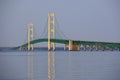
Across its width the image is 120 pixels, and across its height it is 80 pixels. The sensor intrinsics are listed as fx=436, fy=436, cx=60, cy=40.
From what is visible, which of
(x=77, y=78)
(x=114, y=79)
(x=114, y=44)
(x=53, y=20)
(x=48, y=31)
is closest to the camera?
(x=114, y=79)

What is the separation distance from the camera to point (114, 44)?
135 feet

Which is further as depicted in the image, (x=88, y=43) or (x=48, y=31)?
(x=48, y=31)

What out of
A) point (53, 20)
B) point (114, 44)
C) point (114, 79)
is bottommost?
point (114, 79)

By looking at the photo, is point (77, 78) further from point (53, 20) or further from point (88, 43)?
point (53, 20)

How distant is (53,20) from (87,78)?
124ft

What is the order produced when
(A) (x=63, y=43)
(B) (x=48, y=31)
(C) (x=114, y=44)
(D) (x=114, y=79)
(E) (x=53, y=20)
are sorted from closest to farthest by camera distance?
1. (D) (x=114, y=79)
2. (A) (x=63, y=43)
3. (C) (x=114, y=44)
4. (B) (x=48, y=31)
5. (E) (x=53, y=20)

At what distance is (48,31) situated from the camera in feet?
145

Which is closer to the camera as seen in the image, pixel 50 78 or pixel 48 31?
pixel 50 78

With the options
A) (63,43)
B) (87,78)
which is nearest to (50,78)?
(87,78)

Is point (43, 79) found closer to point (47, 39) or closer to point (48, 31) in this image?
point (47, 39)

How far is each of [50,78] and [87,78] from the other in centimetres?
84

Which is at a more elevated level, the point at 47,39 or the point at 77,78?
the point at 47,39

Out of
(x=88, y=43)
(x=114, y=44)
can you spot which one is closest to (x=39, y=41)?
(x=88, y=43)

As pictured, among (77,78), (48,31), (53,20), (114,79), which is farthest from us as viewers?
(53,20)
